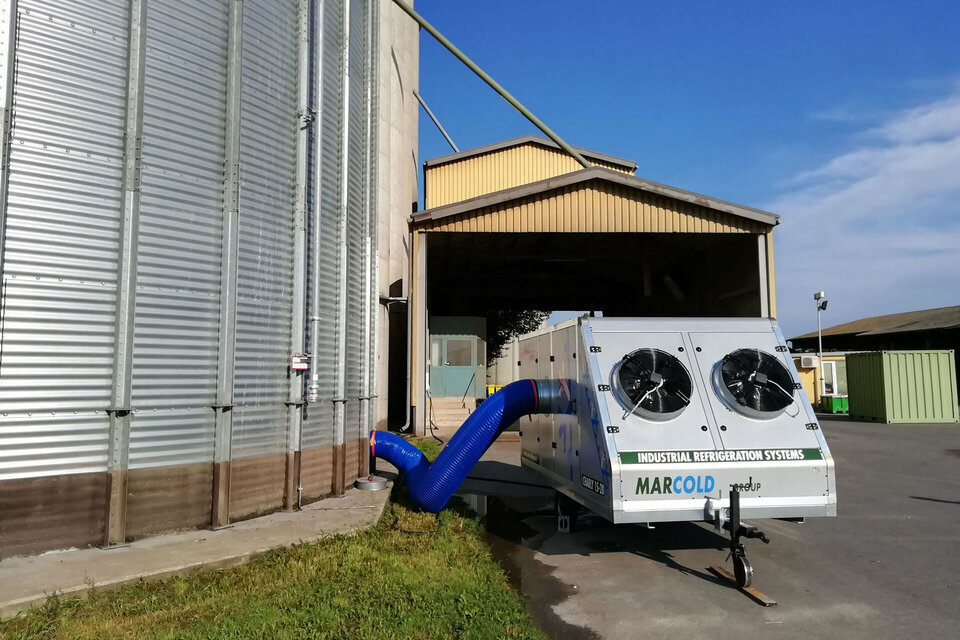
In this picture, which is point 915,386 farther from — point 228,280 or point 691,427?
point 228,280

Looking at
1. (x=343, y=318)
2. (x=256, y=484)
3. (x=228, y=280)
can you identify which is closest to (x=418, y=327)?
(x=343, y=318)

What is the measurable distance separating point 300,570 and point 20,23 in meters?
6.18

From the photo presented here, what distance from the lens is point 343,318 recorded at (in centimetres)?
984

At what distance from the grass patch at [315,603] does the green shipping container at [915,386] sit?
2307cm

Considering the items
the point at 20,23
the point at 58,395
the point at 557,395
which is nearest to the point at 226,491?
the point at 58,395

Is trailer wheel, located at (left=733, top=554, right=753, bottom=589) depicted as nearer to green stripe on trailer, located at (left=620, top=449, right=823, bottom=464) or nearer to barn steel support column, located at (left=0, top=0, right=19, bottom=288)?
green stripe on trailer, located at (left=620, top=449, right=823, bottom=464)

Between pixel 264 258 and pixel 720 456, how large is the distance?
5.91 m

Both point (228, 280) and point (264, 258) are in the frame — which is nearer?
point (228, 280)

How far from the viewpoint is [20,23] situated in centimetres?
657

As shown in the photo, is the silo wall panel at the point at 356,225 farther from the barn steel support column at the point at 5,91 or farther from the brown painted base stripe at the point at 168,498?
the barn steel support column at the point at 5,91

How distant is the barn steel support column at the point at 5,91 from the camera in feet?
20.8

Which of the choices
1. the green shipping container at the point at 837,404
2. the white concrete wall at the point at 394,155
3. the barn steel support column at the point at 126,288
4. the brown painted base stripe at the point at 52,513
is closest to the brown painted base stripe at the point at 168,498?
the barn steel support column at the point at 126,288

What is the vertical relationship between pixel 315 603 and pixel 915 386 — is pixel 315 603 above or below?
below

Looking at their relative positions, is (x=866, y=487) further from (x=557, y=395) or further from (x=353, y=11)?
(x=353, y=11)
